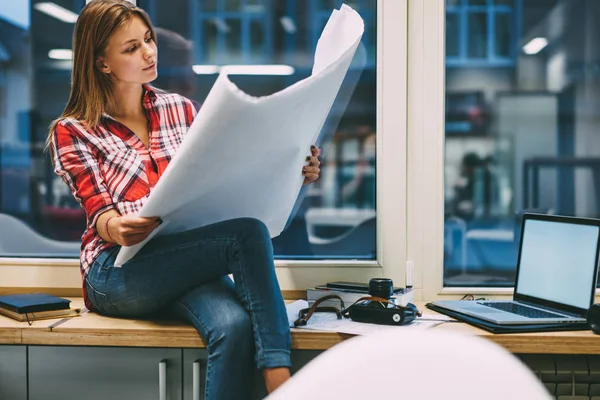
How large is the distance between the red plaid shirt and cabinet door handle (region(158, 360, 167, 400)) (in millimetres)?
318

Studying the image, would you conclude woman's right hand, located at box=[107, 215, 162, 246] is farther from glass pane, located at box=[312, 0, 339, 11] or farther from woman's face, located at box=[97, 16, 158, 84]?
glass pane, located at box=[312, 0, 339, 11]

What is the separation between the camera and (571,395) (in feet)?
5.18

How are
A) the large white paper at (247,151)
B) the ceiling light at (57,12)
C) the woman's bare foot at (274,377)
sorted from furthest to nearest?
1. the ceiling light at (57,12)
2. the woman's bare foot at (274,377)
3. the large white paper at (247,151)

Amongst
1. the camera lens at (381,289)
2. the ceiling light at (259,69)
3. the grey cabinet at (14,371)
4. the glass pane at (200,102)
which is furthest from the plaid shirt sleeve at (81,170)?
the camera lens at (381,289)

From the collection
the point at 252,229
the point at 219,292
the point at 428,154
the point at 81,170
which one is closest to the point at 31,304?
the point at 81,170

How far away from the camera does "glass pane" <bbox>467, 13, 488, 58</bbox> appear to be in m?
2.01

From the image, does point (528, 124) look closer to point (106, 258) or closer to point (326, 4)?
point (326, 4)

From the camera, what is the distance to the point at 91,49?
1.70 m

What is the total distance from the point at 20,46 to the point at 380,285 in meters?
1.38

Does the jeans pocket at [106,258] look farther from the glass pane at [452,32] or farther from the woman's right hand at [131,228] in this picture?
the glass pane at [452,32]

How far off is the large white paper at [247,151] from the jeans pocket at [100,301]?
149 millimetres

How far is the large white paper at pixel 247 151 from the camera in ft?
4.07

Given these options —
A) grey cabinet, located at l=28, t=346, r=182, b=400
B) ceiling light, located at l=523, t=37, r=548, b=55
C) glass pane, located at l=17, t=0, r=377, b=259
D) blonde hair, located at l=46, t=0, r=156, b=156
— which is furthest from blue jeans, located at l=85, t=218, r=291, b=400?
ceiling light, located at l=523, t=37, r=548, b=55

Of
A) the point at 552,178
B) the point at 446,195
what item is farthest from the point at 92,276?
the point at 552,178
